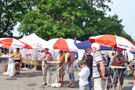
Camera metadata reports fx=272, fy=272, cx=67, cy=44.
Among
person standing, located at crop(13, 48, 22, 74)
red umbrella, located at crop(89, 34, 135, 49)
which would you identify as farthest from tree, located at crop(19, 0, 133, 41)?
red umbrella, located at crop(89, 34, 135, 49)

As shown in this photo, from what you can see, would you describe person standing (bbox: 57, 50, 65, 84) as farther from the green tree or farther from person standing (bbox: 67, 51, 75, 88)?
the green tree

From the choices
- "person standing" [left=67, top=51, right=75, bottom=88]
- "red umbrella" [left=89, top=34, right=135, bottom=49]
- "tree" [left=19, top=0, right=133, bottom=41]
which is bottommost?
"person standing" [left=67, top=51, right=75, bottom=88]

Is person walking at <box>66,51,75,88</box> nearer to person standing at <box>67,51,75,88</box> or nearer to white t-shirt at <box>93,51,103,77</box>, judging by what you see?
person standing at <box>67,51,75,88</box>

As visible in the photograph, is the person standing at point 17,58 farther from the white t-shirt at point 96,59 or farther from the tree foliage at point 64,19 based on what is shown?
the tree foliage at point 64,19

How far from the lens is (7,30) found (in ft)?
149

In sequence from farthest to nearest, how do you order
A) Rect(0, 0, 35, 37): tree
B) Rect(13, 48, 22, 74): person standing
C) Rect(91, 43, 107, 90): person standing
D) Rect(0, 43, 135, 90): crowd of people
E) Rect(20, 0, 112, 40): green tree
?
Rect(0, 0, 35, 37): tree, Rect(20, 0, 112, 40): green tree, Rect(13, 48, 22, 74): person standing, Rect(0, 43, 135, 90): crowd of people, Rect(91, 43, 107, 90): person standing

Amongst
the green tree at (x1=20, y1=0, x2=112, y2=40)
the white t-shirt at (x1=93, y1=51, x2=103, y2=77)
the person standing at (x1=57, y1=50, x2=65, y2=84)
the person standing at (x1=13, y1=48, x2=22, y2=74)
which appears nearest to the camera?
the white t-shirt at (x1=93, y1=51, x2=103, y2=77)

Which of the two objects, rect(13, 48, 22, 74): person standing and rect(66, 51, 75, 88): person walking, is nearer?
rect(66, 51, 75, 88): person walking

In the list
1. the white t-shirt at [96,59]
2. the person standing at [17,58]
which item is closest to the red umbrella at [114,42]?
the white t-shirt at [96,59]

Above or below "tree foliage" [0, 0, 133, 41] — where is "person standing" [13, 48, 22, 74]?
below

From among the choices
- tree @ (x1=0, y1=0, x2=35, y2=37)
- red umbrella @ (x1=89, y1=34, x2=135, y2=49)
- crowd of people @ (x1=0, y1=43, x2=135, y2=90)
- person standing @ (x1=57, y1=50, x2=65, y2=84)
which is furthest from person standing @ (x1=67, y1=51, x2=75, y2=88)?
tree @ (x1=0, y1=0, x2=35, y2=37)

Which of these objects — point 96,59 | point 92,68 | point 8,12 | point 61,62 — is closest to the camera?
point 96,59

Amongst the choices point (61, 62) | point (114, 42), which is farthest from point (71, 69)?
point (114, 42)

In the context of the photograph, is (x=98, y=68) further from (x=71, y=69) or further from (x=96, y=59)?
(x=71, y=69)
